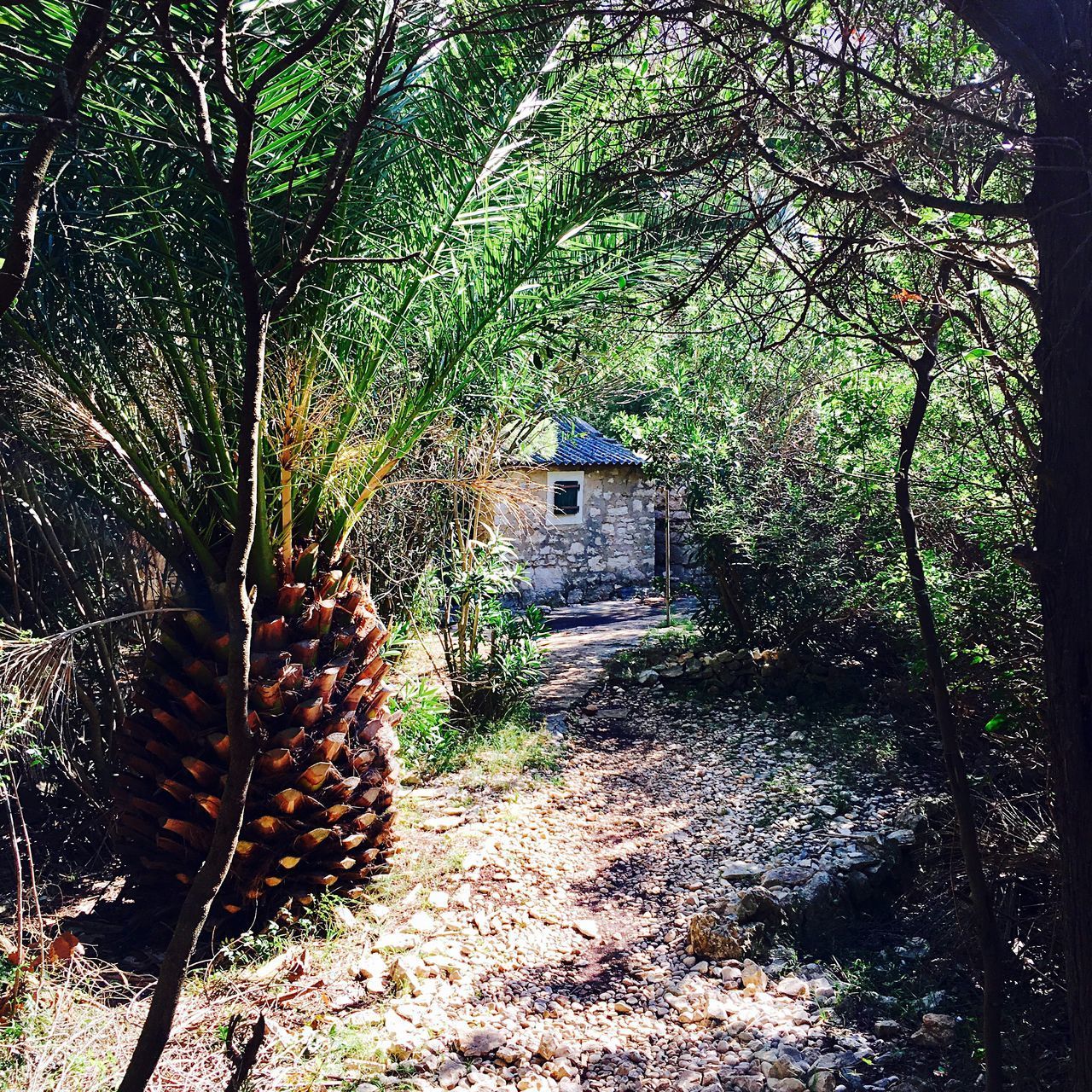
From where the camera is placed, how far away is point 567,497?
51.0 ft

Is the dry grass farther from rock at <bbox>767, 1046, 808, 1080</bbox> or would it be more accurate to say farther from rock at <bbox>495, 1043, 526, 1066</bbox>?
rock at <bbox>767, 1046, 808, 1080</bbox>

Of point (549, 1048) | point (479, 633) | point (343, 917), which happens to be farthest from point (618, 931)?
point (479, 633)

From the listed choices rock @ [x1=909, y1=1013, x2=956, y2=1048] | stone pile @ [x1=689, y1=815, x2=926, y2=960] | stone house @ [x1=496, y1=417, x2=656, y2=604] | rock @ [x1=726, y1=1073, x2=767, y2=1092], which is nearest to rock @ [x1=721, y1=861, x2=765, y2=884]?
stone pile @ [x1=689, y1=815, x2=926, y2=960]

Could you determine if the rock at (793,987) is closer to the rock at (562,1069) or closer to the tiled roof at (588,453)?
the rock at (562,1069)

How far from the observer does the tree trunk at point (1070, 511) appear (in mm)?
1839

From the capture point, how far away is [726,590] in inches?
310

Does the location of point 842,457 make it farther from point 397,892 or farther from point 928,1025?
point 397,892

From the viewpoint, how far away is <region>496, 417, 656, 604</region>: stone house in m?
15.1

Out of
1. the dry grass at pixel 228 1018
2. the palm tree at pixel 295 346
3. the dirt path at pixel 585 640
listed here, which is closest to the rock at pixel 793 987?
the dry grass at pixel 228 1018

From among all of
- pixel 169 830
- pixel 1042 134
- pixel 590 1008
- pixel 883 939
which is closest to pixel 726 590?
pixel 883 939

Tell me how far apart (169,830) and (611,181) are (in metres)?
3.05

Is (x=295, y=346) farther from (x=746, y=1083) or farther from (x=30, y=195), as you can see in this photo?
(x=746, y=1083)

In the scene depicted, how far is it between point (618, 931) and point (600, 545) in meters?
11.9

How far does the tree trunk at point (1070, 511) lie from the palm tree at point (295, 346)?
146cm
